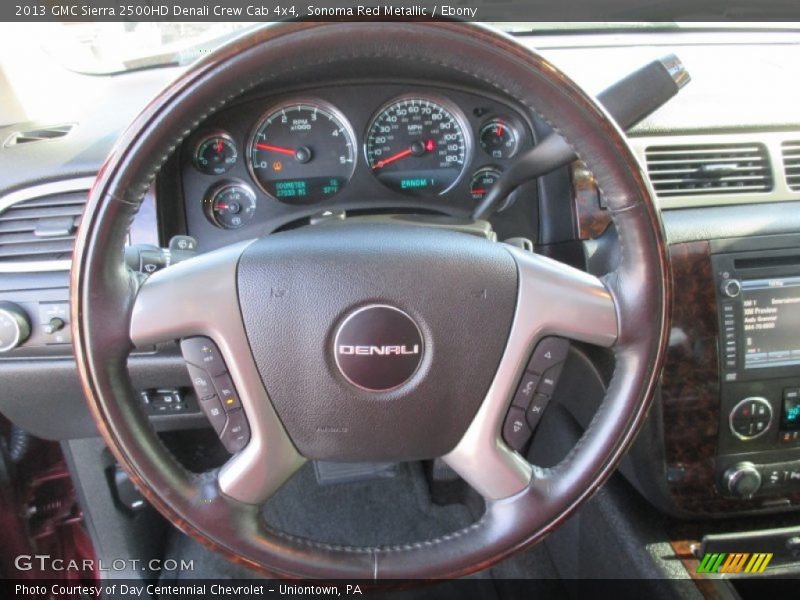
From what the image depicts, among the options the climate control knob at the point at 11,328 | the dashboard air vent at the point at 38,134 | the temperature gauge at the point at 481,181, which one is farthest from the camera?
the temperature gauge at the point at 481,181

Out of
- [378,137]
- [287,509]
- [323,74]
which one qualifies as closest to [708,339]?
[378,137]

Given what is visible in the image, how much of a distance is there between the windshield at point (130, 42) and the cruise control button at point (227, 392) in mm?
987

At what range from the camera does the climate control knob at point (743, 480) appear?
1.41 m

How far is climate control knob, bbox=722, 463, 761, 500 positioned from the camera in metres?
1.41

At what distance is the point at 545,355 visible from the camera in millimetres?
1014

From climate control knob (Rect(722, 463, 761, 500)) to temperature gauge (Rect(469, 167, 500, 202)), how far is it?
807 millimetres

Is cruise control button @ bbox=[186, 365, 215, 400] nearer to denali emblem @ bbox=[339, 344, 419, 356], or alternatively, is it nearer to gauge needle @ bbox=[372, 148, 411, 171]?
denali emblem @ bbox=[339, 344, 419, 356]

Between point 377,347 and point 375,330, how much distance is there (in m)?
0.02

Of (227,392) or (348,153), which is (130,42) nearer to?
(348,153)

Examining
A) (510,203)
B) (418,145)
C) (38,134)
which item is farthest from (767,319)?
(38,134)

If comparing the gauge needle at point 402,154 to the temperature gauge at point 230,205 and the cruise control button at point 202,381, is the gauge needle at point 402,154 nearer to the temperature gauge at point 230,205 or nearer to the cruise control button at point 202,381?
the temperature gauge at point 230,205

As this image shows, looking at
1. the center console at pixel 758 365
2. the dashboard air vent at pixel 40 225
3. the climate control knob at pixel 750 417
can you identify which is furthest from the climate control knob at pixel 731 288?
the dashboard air vent at pixel 40 225

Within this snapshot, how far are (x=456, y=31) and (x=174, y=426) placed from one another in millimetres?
1192

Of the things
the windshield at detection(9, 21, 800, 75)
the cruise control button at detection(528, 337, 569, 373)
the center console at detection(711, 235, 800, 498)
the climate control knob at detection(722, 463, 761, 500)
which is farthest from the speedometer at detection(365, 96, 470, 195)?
the climate control knob at detection(722, 463, 761, 500)
